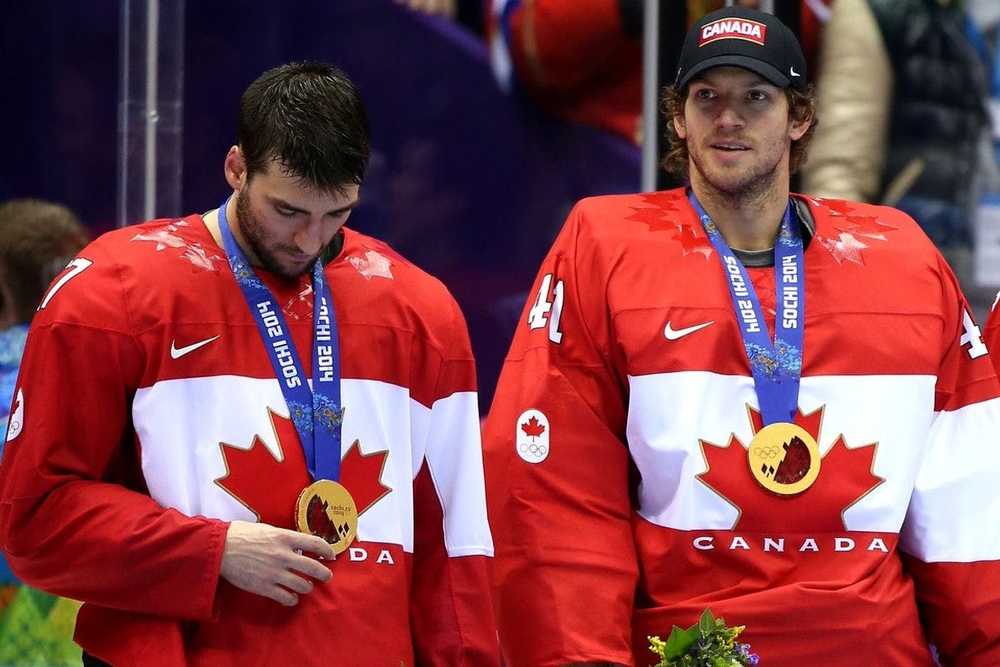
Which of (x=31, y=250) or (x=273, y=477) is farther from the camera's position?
(x=31, y=250)

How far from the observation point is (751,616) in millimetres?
3209

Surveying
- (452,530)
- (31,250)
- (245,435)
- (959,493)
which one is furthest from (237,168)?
(31,250)

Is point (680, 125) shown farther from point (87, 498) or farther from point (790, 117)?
point (87, 498)

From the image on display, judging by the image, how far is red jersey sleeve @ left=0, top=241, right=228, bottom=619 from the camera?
2.73 m

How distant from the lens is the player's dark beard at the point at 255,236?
9.49 feet

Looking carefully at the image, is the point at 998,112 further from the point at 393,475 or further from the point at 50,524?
the point at 50,524

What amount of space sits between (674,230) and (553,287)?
0.27 meters

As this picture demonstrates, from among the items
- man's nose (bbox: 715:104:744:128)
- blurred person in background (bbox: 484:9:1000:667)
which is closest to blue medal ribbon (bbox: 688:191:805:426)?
blurred person in background (bbox: 484:9:1000:667)

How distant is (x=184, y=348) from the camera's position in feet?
9.34

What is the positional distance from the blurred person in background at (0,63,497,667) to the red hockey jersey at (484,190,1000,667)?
0.34 metres

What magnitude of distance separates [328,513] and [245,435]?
0.62 ft

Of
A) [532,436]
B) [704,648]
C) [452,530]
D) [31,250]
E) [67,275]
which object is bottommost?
[704,648]

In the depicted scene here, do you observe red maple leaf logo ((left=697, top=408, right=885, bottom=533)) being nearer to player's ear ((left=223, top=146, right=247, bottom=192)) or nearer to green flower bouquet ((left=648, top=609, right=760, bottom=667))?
green flower bouquet ((left=648, top=609, right=760, bottom=667))

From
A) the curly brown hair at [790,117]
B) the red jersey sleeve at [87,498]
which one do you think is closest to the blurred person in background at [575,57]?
the curly brown hair at [790,117]
